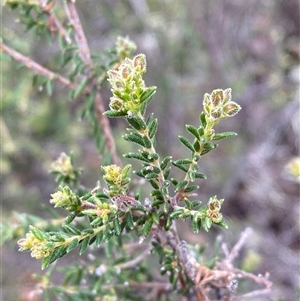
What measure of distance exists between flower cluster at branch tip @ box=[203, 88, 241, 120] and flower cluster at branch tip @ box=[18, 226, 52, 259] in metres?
0.46

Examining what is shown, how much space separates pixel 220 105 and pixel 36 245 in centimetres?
51

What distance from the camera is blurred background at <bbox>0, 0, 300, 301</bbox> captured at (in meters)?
3.78

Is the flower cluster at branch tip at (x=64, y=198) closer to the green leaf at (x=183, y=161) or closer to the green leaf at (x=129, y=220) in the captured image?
the green leaf at (x=129, y=220)

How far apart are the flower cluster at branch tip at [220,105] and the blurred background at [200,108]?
271 cm

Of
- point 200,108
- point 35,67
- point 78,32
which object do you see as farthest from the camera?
point 200,108

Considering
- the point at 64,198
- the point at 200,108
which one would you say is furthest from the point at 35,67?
the point at 200,108

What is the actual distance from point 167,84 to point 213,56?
600 millimetres

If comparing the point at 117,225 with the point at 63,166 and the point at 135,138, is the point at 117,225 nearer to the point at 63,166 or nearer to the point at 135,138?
the point at 135,138

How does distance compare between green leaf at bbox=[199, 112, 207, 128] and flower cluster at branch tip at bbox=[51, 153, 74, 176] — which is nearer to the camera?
green leaf at bbox=[199, 112, 207, 128]

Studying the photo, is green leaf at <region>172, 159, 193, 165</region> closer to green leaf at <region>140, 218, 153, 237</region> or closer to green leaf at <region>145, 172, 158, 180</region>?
green leaf at <region>145, 172, 158, 180</region>

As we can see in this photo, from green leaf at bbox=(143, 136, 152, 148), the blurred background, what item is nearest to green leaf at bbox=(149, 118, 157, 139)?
green leaf at bbox=(143, 136, 152, 148)

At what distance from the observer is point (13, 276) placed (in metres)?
3.82

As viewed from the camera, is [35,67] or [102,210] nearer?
[102,210]

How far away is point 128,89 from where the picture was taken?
93 cm
